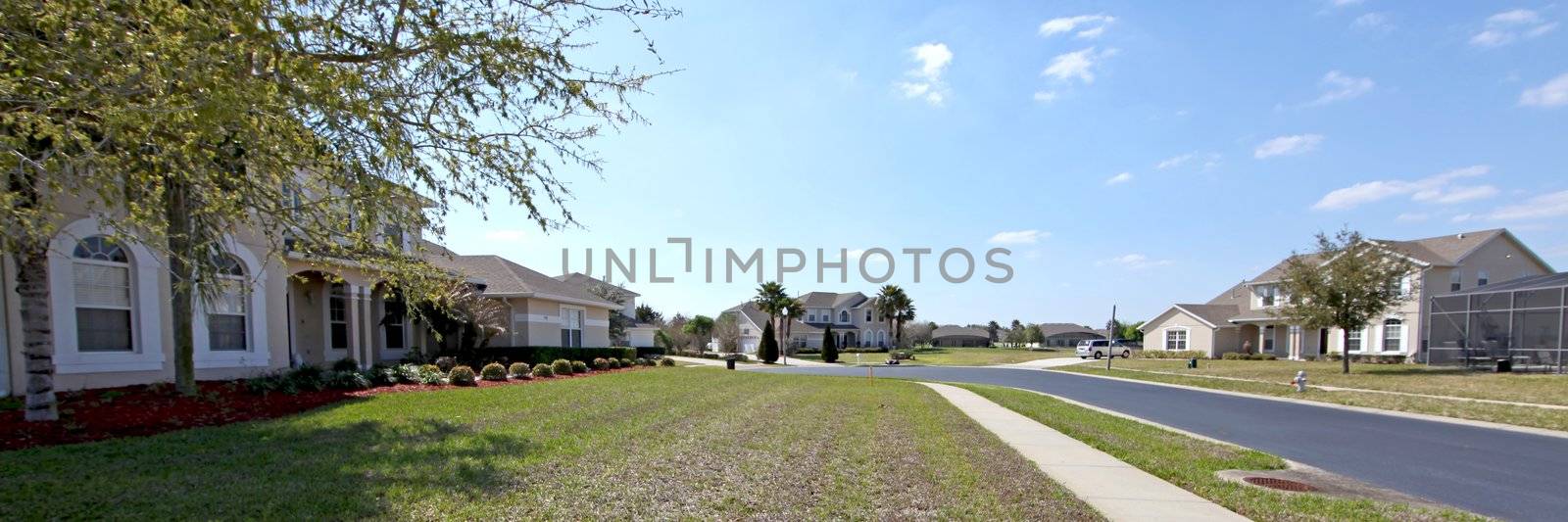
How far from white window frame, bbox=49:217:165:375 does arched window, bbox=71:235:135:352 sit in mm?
91

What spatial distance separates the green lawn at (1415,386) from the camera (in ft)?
49.4

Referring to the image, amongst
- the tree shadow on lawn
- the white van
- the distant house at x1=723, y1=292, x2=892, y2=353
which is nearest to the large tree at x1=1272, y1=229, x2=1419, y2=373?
the white van

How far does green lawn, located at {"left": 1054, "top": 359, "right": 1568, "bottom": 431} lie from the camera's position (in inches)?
593

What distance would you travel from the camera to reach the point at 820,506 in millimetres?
5359

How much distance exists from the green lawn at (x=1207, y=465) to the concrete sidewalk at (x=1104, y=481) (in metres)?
0.24

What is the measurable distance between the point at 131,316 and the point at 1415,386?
3257cm

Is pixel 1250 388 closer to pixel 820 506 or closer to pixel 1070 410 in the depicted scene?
pixel 1070 410

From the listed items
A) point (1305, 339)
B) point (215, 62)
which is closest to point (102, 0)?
point (215, 62)

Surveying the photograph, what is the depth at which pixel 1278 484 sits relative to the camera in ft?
23.3

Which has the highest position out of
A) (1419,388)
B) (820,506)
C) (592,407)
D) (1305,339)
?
(1305,339)

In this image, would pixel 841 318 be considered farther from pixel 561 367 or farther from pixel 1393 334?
pixel 561 367

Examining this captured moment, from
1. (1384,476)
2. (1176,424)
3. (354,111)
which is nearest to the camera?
(354,111)

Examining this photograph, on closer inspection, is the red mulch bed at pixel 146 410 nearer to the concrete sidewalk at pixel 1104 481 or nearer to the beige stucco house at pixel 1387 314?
the concrete sidewalk at pixel 1104 481

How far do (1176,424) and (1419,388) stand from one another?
13.3 meters
